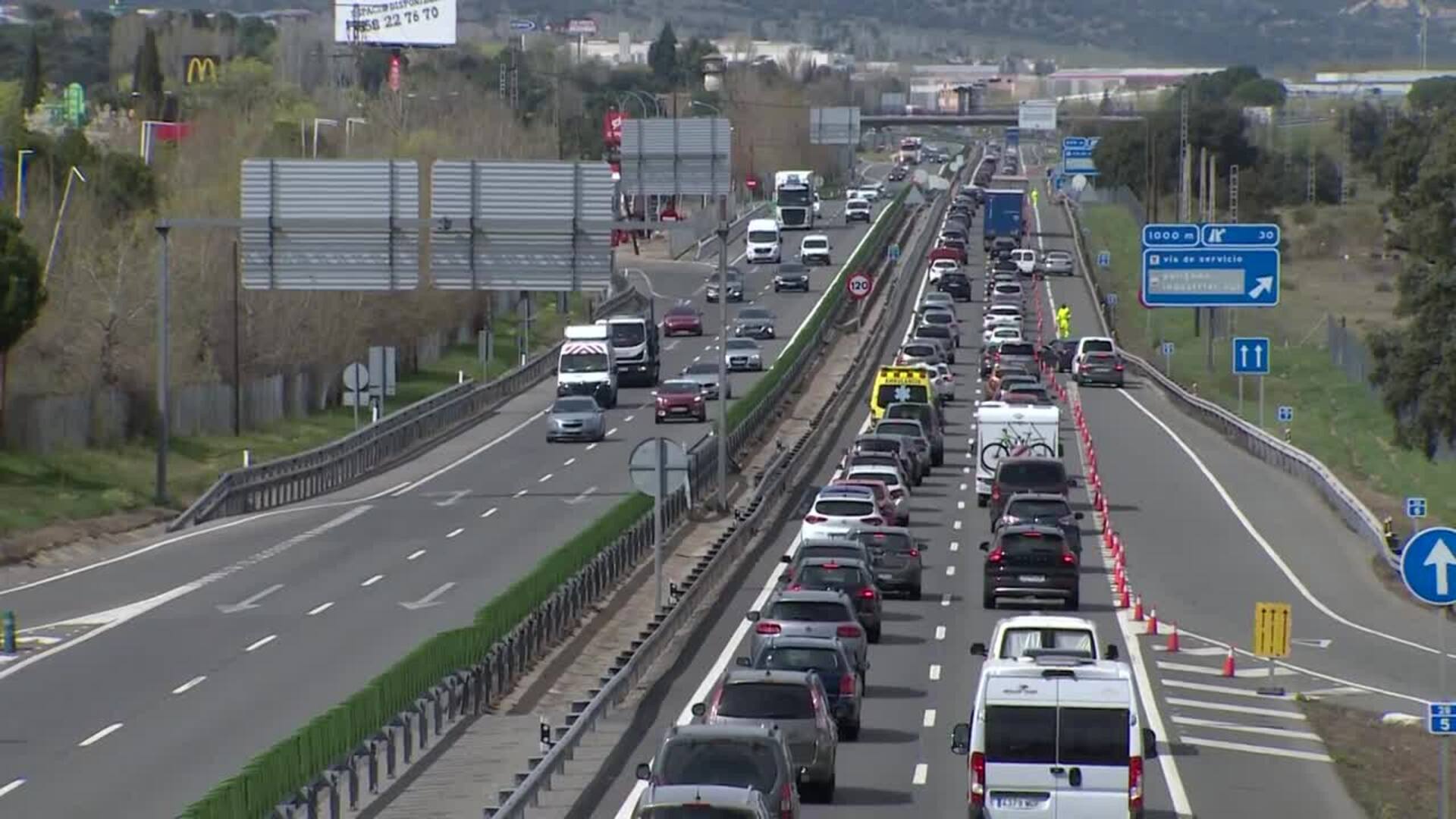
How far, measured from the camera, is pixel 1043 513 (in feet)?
143

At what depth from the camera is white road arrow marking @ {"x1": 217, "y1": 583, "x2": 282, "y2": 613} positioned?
1580 inches

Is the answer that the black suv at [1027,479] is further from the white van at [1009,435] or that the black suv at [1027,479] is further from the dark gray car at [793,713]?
the dark gray car at [793,713]

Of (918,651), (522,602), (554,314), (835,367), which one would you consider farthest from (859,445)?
(554,314)

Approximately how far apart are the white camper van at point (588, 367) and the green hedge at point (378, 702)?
3666cm

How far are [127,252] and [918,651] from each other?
4338 cm

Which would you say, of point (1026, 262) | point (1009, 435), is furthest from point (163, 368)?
point (1026, 262)

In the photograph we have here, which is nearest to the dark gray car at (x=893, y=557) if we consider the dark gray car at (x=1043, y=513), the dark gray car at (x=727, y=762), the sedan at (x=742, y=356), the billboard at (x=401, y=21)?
the dark gray car at (x=1043, y=513)

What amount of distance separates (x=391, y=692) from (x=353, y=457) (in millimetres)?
38166

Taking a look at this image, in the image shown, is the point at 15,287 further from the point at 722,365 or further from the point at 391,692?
the point at 391,692

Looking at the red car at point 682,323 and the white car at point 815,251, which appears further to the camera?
the white car at point 815,251

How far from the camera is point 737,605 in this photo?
40375 mm

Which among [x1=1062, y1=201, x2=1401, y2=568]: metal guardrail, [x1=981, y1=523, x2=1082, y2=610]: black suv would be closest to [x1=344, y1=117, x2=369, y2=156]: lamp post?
[x1=1062, y1=201, x2=1401, y2=568]: metal guardrail

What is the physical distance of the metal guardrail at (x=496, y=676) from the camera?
22.3m

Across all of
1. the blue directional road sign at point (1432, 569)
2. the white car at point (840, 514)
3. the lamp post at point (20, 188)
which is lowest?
the white car at point (840, 514)
